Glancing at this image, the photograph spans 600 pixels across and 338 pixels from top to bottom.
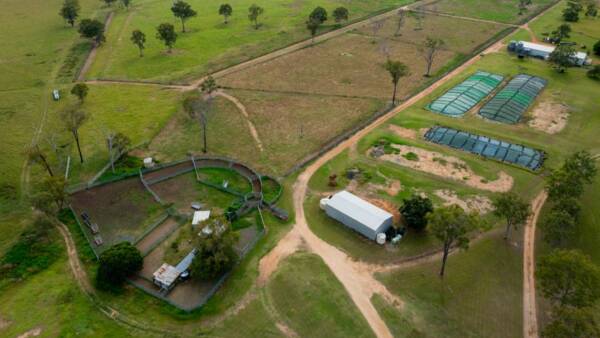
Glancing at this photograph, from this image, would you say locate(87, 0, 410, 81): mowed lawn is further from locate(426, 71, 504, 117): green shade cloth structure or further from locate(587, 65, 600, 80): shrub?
locate(587, 65, 600, 80): shrub

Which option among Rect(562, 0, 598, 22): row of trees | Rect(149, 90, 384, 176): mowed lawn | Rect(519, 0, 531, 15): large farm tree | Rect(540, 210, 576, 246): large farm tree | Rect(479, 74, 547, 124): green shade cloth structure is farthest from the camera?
Rect(519, 0, 531, 15): large farm tree

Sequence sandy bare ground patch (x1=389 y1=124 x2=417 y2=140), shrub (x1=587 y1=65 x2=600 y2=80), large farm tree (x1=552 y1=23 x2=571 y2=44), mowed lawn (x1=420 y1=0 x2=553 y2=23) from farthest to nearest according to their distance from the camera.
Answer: mowed lawn (x1=420 y1=0 x2=553 y2=23)
large farm tree (x1=552 y1=23 x2=571 y2=44)
shrub (x1=587 y1=65 x2=600 y2=80)
sandy bare ground patch (x1=389 y1=124 x2=417 y2=140)

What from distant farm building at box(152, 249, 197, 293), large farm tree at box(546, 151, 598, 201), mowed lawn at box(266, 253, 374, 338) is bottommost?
mowed lawn at box(266, 253, 374, 338)

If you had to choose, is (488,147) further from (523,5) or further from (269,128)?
(523,5)

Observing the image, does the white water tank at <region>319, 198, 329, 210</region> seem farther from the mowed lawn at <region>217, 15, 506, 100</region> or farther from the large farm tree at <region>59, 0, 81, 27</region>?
the large farm tree at <region>59, 0, 81, 27</region>

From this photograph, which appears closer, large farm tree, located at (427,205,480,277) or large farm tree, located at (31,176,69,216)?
large farm tree, located at (427,205,480,277)

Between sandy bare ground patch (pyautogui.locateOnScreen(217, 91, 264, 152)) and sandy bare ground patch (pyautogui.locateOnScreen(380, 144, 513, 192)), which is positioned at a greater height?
sandy bare ground patch (pyautogui.locateOnScreen(217, 91, 264, 152))

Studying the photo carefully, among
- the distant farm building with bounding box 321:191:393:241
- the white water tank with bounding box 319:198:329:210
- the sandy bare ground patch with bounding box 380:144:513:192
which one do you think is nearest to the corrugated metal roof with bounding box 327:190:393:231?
the distant farm building with bounding box 321:191:393:241

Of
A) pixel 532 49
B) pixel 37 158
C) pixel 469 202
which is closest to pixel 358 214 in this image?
pixel 469 202
